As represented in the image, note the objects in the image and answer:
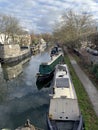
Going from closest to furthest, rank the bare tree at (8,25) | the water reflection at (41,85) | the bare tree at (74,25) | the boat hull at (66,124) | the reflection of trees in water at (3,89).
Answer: the boat hull at (66,124), the reflection of trees in water at (3,89), the water reflection at (41,85), the bare tree at (74,25), the bare tree at (8,25)

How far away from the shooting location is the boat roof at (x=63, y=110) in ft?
55.7

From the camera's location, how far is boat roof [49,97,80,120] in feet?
55.7

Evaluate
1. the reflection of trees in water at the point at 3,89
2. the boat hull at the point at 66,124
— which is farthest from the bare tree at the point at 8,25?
the boat hull at the point at 66,124

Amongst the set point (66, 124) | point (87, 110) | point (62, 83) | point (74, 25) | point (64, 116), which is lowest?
point (87, 110)

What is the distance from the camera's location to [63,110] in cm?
1766

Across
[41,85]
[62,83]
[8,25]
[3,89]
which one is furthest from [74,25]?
[62,83]

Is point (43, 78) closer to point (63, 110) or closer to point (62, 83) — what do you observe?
point (62, 83)

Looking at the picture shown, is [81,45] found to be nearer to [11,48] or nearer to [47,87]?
[11,48]

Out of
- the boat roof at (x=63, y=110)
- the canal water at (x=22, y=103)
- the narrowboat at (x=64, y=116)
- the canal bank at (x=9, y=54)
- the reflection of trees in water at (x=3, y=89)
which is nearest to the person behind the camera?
the narrowboat at (x=64, y=116)

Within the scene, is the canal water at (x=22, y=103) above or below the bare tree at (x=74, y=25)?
below

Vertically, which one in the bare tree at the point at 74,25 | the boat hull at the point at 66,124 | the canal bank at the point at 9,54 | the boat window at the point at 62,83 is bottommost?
the canal bank at the point at 9,54

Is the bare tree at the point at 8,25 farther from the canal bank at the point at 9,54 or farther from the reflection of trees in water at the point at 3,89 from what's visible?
the reflection of trees in water at the point at 3,89

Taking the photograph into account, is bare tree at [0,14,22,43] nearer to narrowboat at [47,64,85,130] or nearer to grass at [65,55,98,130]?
grass at [65,55,98,130]

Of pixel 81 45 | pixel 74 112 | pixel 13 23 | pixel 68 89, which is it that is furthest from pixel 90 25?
pixel 74 112
